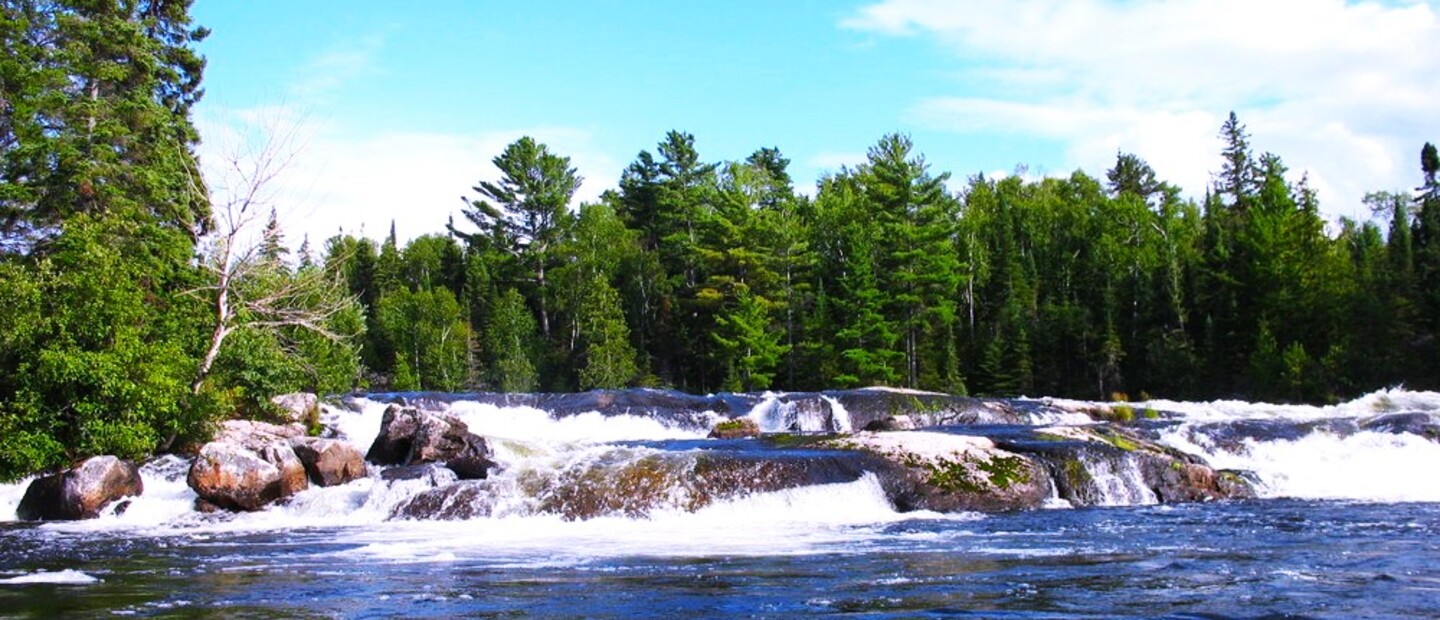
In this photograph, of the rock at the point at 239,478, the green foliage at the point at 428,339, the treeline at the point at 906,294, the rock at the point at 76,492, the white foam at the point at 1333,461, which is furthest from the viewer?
the green foliage at the point at 428,339

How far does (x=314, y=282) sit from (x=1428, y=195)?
67.5 m

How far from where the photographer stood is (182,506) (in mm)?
18594

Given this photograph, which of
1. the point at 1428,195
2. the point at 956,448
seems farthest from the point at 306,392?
the point at 1428,195

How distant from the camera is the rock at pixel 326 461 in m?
19.5

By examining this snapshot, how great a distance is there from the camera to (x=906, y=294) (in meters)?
56.6

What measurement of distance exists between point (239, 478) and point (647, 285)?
5153 cm

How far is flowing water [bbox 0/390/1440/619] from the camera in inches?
374

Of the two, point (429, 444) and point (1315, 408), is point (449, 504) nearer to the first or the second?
point (429, 444)

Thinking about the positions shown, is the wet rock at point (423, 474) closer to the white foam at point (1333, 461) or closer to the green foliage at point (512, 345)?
the white foam at point (1333, 461)

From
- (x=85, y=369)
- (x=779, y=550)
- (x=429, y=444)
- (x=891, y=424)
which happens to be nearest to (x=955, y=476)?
(x=779, y=550)

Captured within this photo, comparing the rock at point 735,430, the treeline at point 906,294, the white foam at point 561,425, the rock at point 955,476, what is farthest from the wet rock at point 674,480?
the treeline at point 906,294

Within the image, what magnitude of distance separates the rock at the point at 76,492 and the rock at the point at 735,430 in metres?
14.5

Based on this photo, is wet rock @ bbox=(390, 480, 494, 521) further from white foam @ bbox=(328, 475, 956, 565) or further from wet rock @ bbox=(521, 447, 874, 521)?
wet rock @ bbox=(521, 447, 874, 521)

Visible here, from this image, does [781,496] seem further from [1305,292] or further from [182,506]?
[1305,292]
